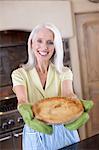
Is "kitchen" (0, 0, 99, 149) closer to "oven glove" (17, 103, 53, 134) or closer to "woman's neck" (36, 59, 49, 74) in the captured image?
"woman's neck" (36, 59, 49, 74)

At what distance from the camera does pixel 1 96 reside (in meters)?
2.16

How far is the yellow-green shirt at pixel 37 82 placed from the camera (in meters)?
1.26

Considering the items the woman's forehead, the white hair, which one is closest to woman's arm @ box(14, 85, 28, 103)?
the white hair

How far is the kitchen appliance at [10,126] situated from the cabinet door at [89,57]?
801mm

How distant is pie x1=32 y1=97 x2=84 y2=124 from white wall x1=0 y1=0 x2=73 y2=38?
0.90 metres

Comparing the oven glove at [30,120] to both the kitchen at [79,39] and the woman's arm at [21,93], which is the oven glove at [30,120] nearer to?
the woman's arm at [21,93]

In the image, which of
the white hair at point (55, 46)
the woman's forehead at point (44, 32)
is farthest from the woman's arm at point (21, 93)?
the woman's forehead at point (44, 32)

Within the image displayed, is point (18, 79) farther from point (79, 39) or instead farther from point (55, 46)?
point (79, 39)

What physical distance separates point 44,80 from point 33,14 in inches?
37.5

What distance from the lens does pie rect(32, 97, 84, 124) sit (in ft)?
3.85

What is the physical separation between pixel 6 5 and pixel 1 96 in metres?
0.67

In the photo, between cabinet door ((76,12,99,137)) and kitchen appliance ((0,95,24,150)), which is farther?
cabinet door ((76,12,99,137))

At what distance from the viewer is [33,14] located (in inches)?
83.8

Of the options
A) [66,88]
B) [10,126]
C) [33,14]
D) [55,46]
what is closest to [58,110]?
[66,88]
